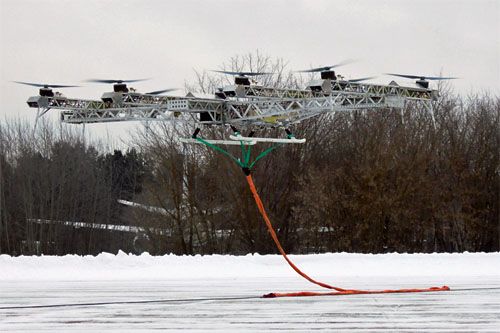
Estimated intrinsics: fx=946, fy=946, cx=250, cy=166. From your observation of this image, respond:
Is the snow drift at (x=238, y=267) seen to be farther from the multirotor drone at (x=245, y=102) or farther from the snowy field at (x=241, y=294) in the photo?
the multirotor drone at (x=245, y=102)

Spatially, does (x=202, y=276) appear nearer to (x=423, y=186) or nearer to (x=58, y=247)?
(x=423, y=186)

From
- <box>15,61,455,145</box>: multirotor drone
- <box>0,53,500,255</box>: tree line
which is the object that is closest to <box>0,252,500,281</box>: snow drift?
<box>15,61,455,145</box>: multirotor drone

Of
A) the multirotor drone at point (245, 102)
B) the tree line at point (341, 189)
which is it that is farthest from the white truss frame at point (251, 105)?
the tree line at point (341, 189)

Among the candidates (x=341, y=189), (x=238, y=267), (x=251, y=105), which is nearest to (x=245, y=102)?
(x=251, y=105)

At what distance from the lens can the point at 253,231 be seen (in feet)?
156

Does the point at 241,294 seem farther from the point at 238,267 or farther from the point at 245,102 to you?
the point at 245,102

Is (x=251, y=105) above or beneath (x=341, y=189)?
above

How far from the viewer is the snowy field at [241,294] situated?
47.9 feet

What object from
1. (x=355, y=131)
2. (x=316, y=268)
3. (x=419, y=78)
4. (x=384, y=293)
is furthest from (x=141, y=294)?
(x=355, y=131)

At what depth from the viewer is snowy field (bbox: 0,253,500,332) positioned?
1461 centimetres

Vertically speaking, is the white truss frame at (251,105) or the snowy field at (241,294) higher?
the white truss frame at (251,105)

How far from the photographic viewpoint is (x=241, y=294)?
66.1 ft

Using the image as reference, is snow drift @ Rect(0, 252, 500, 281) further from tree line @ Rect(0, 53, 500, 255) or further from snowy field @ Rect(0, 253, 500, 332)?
tree line @ Rect(0, 53, 500, 255)

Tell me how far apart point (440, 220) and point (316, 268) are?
1633 centimetres
